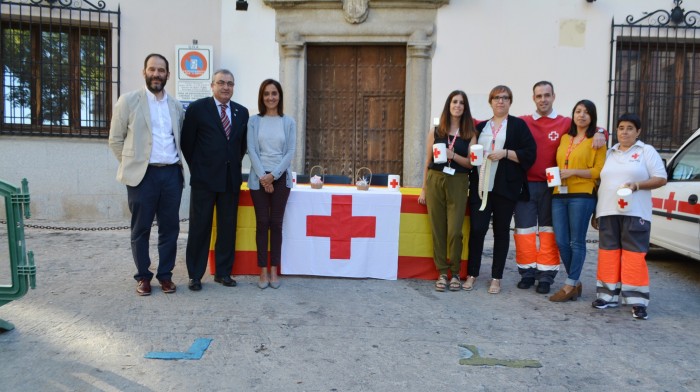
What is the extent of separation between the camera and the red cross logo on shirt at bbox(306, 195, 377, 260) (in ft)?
16.8

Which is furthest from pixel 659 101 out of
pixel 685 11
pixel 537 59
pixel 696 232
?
pixel 696 232

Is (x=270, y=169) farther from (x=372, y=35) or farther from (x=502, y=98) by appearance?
(x=372, y=35)

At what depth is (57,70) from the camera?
825cm

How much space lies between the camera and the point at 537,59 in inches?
315

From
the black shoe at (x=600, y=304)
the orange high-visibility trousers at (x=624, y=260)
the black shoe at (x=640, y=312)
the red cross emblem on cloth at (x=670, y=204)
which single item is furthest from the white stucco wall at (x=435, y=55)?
the black shoe at (x=640, y=312)

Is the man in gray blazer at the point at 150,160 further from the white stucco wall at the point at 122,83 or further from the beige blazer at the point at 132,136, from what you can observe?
the white stucco wall at the point at 122,83

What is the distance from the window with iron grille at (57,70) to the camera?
26.7 feet

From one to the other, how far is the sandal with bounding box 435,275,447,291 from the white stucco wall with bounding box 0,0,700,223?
12.1 ft

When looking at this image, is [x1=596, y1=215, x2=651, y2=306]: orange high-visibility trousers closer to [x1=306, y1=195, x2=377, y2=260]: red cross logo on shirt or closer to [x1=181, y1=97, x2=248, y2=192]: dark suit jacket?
[x1=306, y1=195, x2=377, y2=260]: red cross logo on shirt

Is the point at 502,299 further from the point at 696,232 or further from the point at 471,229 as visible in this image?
the point at 696,232

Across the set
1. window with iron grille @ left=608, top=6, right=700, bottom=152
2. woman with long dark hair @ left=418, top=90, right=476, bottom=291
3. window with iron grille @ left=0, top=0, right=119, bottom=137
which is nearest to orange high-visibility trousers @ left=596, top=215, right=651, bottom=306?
woman with long dark hair @ left=418, top=90, right=476, bottom=291

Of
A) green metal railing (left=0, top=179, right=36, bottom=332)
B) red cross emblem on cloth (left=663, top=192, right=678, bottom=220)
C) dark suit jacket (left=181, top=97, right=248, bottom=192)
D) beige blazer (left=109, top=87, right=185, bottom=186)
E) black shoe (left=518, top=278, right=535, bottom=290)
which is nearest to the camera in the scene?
green metal railing (left=0, top=179, right=36, bottom=332)

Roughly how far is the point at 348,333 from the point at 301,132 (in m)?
4.93

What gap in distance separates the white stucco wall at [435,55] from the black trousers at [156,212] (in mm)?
3806
